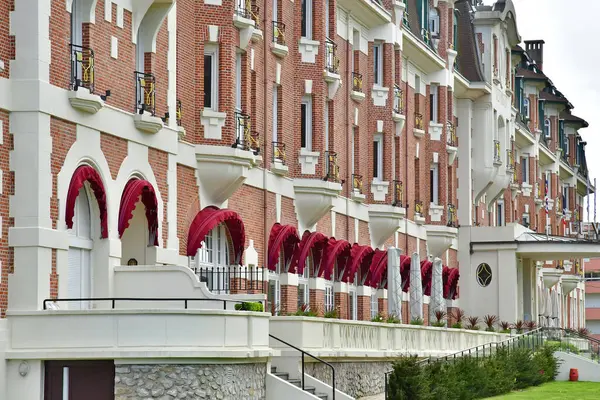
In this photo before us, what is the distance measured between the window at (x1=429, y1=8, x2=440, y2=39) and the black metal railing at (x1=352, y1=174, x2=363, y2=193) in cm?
1410

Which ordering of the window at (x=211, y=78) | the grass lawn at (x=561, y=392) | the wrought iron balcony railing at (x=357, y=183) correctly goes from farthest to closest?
the wrought iron balcony railing at (x=357, y=183)
the grass lawn at (x=561, y=392)
the window at (x=211, y=78)

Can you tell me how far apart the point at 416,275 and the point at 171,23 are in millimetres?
19446

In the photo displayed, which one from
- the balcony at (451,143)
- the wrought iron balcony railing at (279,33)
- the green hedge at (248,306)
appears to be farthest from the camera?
the balcony at (451,143)

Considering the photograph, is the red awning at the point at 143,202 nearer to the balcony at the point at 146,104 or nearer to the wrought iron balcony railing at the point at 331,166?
the balcony at the point at 146,104

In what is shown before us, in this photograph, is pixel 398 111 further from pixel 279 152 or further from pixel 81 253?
pixel 81 253

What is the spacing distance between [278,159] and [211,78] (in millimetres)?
5729

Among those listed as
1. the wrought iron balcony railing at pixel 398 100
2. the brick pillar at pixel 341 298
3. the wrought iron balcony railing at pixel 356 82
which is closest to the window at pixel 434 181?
the wrought iron balcony railing at pixel 398 100

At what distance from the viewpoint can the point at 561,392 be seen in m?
49.1

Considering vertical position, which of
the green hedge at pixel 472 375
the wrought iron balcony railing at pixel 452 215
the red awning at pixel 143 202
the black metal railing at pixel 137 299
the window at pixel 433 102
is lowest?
the green hedge at pixel 472 375

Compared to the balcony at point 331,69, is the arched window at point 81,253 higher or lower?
lower

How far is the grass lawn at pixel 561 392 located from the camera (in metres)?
45.6

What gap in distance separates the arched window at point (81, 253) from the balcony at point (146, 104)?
2.50 m

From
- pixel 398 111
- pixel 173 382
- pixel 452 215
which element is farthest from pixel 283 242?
pixel 452 215

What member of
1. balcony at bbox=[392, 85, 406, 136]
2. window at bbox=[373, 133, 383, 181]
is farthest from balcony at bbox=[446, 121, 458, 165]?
window at bbox=[373, 133, 383, 181]
